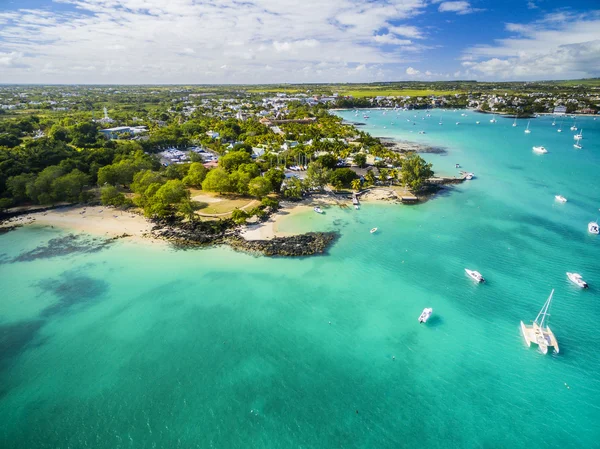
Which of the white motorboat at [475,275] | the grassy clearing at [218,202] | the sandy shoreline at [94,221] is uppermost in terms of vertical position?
the grassy clearing at [218,202]

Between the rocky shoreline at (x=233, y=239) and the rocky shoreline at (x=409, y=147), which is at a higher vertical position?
the rocky shoreline at (x=409, y=147)

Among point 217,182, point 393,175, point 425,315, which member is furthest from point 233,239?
point 393,175

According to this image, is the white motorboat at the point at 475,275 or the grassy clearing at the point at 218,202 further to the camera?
the grassy clearing at the point at 218,202

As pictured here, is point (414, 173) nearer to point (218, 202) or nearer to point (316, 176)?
point (316, 176)

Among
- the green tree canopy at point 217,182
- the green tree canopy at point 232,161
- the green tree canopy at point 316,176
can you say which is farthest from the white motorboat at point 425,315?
the green tree canopy at point 232,161

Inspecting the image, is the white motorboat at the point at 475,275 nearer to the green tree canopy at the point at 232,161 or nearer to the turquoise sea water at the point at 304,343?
the turquoise sea water at the point at 304,343

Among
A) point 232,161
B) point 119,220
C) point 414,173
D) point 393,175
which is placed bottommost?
point 119,220

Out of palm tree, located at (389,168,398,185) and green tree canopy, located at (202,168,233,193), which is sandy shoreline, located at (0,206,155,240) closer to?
green tree canopy, located at (202,168,233,193)

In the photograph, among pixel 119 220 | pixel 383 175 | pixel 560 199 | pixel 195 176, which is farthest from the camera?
pixel 383 175
